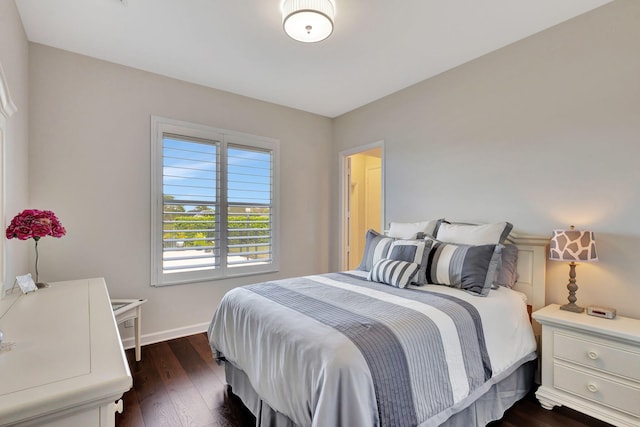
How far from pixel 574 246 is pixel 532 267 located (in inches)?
14.9

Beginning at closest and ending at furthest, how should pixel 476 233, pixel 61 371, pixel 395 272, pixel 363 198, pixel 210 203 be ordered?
pixel 61 371, pixel 395 272, pixel 476 233, pixel 210 203, pixel 363 198

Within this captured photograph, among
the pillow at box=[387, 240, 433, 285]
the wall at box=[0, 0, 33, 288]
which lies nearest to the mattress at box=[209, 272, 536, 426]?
the pillow at box=[387, 240, 433, 285]

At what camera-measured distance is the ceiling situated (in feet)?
6.89

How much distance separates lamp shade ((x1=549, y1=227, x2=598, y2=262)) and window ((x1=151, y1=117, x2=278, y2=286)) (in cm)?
278

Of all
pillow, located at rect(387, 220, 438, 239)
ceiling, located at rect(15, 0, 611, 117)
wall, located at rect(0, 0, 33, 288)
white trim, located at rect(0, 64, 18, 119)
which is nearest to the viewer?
white trim, located at rect(0, 64, 18, 119)

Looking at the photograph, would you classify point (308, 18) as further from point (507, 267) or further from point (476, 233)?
point (507, 267)

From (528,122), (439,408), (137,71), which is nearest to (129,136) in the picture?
(137,71)

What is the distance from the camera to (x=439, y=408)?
1.47 meters

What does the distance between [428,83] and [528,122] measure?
1.09 meters

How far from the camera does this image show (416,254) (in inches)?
92.6

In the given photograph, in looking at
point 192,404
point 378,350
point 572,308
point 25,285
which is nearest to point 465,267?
point 572,308

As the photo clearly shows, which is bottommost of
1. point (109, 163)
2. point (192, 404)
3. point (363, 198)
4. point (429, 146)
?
point (192, 404)

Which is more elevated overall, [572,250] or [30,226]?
[30,226]

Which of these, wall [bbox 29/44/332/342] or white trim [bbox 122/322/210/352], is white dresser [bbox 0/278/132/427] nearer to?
wall [bbox 29/44/332/342]
